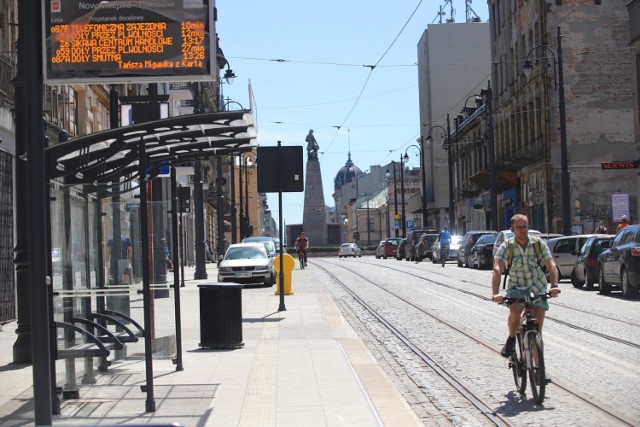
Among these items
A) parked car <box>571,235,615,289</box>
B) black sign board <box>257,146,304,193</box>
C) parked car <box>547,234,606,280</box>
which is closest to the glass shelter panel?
black sign board <box>257,146,304,193</box>

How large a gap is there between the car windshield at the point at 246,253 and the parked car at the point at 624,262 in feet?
40.8

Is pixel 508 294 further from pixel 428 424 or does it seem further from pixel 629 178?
pixel 629 178

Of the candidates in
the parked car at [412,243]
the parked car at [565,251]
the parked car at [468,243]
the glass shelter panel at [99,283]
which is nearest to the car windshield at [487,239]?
the parked car at [468,243]

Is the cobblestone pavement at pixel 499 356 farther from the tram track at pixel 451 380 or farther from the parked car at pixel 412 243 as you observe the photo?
the parked car at pixel 412 243

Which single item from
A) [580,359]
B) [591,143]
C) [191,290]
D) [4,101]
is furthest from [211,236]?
[580,359]

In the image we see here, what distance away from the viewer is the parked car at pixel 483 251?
131 feet

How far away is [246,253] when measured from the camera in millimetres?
33062

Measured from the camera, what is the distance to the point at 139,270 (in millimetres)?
11617

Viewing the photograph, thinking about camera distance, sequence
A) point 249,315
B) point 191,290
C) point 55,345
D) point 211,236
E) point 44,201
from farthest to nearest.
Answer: point 211,236 → point 191,290 → point 249,315 → point 55,345 → point 44,201

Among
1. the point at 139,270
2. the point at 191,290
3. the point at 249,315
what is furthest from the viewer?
the point at 191,290

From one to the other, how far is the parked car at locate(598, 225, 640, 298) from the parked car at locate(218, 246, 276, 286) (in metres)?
11.7

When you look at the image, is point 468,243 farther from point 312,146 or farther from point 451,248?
point 312,146

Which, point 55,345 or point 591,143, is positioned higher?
point 591,143

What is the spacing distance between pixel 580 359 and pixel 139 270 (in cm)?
548
